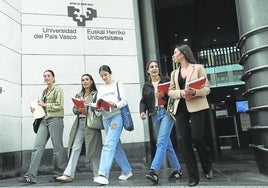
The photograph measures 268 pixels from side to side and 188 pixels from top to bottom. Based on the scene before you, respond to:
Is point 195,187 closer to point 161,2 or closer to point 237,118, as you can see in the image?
point 161,2

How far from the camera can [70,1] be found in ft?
22.3

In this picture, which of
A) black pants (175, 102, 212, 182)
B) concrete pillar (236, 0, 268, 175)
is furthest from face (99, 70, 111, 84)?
concrete pillar (236, 0, 268, 175)

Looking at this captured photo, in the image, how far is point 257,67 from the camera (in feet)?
14.8

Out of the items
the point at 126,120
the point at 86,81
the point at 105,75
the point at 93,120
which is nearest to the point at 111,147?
the point at 126,120

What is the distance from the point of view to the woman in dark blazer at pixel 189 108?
3832 mm

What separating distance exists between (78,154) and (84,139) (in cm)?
28

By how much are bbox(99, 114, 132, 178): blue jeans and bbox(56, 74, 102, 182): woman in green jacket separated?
323 mm

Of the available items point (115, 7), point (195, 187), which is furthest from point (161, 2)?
point (195, 187)

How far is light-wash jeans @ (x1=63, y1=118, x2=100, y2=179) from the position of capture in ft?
15.6

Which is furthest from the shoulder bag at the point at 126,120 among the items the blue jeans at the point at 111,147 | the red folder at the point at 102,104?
the red folder at the point at 102,104

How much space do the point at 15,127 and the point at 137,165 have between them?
108 inches

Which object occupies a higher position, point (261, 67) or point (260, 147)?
point (261, 67)

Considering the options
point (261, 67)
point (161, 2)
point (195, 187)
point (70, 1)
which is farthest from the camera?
point (161, 2)

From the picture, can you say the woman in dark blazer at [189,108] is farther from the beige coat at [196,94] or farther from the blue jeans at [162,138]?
the blue jeans at [162,138]
